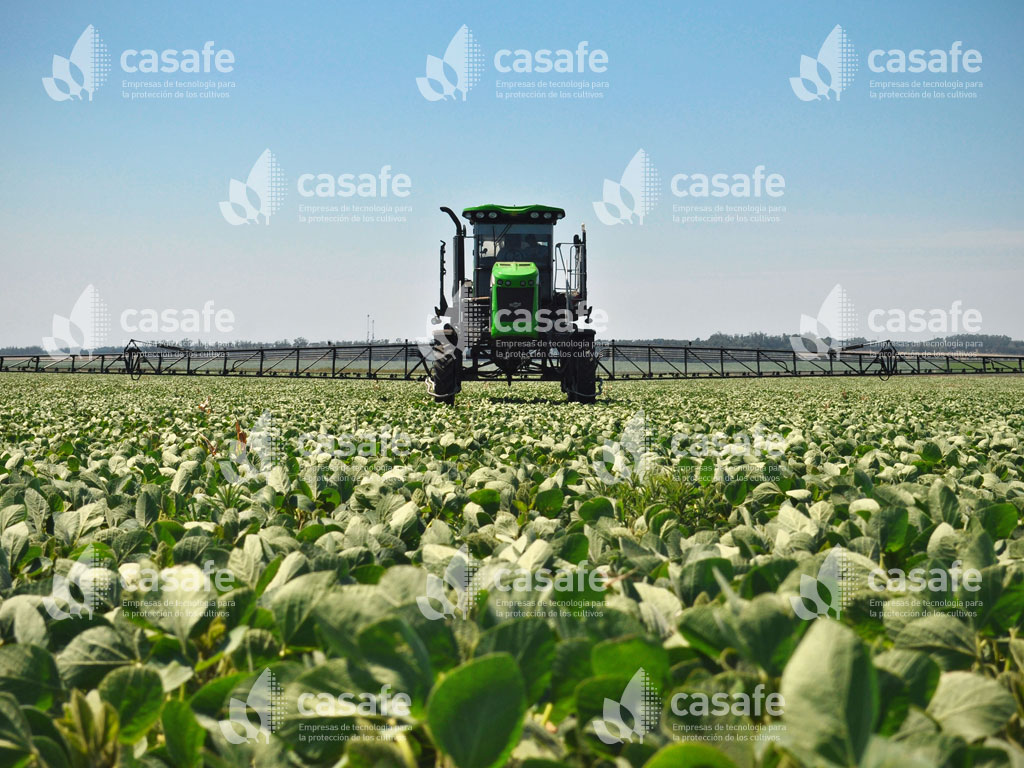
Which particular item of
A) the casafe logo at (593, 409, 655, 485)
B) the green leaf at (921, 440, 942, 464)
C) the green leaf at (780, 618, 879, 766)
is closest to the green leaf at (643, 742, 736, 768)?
the green leaf at (780, 618, 879, 766)

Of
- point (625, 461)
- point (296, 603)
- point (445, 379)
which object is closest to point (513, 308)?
point (445, 379)

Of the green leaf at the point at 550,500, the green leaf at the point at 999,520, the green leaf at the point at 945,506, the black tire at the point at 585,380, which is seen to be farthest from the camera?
the black tire at the point at 585,380

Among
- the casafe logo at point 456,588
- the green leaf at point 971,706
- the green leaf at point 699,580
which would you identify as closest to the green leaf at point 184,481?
the casafe logo at point 456,588

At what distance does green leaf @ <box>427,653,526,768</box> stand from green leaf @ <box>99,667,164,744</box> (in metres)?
0.53

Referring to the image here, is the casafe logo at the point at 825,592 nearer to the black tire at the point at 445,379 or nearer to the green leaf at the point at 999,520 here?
the green leaf at the point at 999,520

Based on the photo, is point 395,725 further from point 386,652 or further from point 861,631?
point 861,631

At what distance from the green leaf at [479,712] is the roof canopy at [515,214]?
48.0 feet

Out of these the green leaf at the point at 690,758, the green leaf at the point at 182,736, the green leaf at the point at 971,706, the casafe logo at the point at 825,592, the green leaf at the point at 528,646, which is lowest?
the green leaf at the point at 182,736

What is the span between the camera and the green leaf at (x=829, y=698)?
2.42 ft

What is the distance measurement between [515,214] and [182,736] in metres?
14.7

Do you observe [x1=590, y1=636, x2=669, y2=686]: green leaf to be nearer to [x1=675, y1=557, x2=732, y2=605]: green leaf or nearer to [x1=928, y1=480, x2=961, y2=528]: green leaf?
[x1=675, y1=557, x2=732, y2=605]: green leaf

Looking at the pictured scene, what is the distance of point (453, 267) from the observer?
1542cm

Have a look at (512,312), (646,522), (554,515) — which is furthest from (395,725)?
(512,312)

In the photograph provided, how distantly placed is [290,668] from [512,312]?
1342cm
